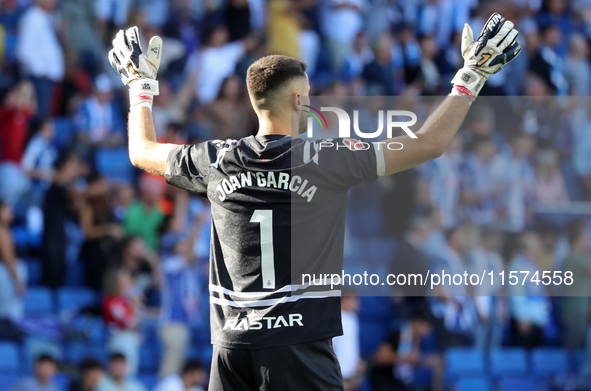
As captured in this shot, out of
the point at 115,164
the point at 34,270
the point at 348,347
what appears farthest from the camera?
the point at 115,164

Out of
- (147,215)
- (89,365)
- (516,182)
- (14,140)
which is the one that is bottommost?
(89,365)

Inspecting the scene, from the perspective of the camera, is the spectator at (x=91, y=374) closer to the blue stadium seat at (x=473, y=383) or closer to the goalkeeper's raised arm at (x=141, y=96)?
the blue stadium seat at (x=473, y=383)

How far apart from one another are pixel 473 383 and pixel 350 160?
5487 millimetres

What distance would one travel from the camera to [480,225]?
7.43 meters

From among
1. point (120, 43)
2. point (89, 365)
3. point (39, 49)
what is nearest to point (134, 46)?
point (120, 43)

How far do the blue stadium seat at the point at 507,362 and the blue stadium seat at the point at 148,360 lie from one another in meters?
3.55

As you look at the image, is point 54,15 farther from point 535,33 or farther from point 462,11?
point 535,33

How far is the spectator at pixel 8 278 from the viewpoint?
24.7 feet

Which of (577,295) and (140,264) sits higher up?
(140,264)

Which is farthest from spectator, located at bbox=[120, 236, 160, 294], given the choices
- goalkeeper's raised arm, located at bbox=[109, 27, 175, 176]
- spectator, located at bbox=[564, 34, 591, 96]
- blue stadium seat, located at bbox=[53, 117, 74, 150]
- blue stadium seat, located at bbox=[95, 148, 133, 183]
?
spectator, located at bbox=[564, 34, 591, 96]

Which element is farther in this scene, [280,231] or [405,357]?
[405,357]

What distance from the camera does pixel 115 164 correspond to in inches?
341

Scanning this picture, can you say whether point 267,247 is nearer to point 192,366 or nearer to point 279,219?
point 279,219

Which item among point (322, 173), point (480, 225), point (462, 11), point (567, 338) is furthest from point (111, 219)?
point (462, 11)
